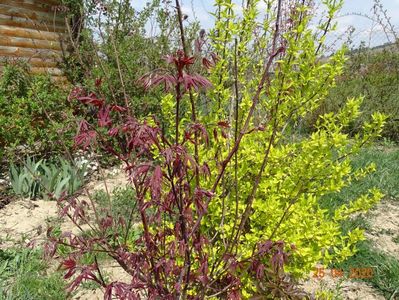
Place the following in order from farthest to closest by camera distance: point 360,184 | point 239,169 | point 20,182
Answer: point 360,184
point 20,182
point 239,169

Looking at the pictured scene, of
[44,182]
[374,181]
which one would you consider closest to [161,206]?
[44,182]

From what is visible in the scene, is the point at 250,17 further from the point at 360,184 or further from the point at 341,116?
the point at 360,184

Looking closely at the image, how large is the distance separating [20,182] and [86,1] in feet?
11.8

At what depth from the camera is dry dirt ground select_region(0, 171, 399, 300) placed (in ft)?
9.78

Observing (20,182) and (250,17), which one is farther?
(20,182)

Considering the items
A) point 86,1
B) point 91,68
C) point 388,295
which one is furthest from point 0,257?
point 86,1

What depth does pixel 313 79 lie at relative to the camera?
2055mm

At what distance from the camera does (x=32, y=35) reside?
20.9 feet

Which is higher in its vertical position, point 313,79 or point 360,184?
point 313,79

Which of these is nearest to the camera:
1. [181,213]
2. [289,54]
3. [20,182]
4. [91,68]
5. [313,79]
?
[181,213]

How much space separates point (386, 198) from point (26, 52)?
5.44 m

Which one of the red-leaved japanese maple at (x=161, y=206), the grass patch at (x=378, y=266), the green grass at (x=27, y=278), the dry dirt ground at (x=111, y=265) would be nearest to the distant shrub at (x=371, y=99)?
the dry dirt ground at (x=111, y=265)

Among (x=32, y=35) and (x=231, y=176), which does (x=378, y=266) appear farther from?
(x=32, y=35)

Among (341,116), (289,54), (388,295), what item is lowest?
(388,295)
